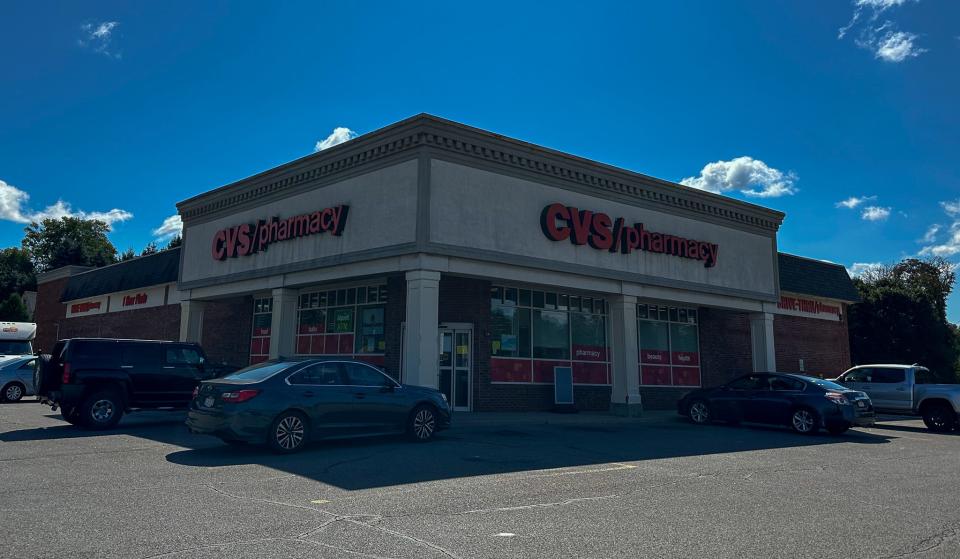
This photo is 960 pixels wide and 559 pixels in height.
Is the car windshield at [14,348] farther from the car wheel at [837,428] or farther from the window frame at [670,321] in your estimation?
the car wheel at [837,428]

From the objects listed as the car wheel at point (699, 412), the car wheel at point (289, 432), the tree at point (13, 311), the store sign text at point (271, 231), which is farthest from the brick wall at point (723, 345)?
the tree at point (13, 311)

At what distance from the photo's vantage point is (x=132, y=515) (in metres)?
6.68

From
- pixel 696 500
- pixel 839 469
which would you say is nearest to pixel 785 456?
pixel 839 469

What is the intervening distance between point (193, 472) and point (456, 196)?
9689 millimetres

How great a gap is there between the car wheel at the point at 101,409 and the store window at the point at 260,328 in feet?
31.8

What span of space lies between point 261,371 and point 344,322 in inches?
398

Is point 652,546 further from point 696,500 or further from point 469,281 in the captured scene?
point 469,281

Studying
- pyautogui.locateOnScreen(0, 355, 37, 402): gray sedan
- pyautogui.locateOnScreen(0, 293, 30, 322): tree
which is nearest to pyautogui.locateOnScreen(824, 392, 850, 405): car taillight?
pyautogui.locateOnScreen(0, 355, 37, 402): gray sedan

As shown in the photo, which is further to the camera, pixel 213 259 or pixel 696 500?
pixel 213 259

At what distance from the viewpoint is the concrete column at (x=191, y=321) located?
79.6ft

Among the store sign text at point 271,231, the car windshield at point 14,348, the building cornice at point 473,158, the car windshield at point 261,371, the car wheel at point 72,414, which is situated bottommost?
the car wheel at point 72,414

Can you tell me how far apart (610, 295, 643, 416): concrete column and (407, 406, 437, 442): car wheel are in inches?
351

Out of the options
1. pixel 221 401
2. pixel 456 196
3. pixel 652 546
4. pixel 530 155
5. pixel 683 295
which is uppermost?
pixel 530 155

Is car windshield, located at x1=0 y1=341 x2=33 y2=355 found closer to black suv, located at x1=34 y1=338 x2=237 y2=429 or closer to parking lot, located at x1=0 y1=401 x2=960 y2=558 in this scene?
Answer: black suv, located at x1=34 y1=338 x2=237 y2=429
